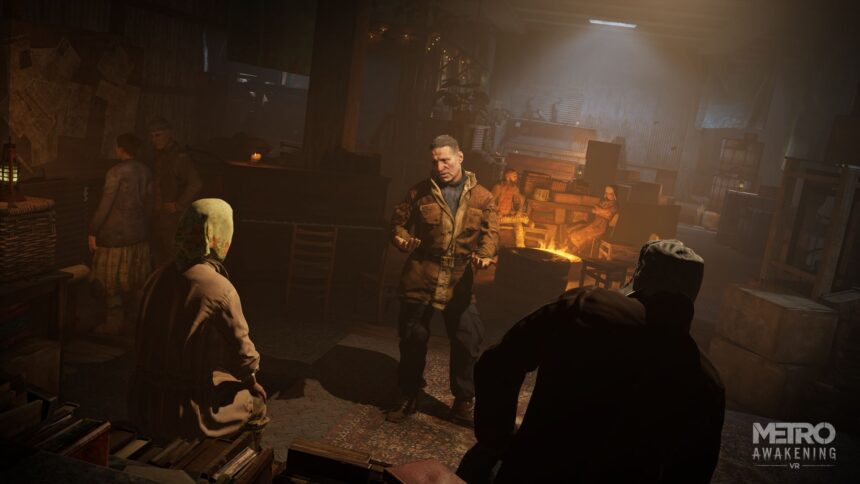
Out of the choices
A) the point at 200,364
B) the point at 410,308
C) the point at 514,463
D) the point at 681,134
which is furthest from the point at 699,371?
the point at 681,134

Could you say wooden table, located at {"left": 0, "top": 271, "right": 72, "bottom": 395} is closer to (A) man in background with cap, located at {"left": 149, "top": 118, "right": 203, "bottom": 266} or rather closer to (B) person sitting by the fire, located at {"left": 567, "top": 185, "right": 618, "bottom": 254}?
(A) man in background with cap, located at {"left": 149, "top": 118, "right": 203, "bottom": 266}

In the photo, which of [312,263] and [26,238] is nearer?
[26,238]

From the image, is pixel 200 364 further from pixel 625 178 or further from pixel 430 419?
pixel 625 178

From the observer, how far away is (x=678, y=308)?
2254 millimetres

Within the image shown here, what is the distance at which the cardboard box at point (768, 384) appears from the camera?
6750mm

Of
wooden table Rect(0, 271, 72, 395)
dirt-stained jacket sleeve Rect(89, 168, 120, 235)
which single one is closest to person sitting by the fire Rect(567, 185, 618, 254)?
dirt-stained jacket sleeve Rect(89, 168, 120, 235)

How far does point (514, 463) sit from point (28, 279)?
415 cm

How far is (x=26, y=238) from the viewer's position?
4.71 meters

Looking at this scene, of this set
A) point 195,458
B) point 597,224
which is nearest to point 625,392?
point 195,458

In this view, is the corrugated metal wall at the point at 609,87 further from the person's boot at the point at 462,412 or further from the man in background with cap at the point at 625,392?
the man in background with cap at the point at 625,392

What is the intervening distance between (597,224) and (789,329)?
547 cm

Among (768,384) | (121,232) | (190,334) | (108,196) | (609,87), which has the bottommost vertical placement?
(768,384)

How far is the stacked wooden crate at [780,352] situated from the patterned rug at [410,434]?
2715 mm

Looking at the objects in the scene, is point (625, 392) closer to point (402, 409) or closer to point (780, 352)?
point (402, 409)
